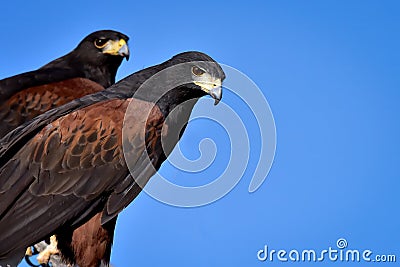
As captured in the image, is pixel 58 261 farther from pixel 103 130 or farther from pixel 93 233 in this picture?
pixel 103 130

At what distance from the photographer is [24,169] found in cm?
784

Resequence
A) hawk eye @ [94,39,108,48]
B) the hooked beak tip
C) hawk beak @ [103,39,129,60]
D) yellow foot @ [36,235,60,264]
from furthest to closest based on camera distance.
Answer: hawk eye @ [94,39,108,48] < hawk beak @ [103,39,129,60] < yellow foot @ [36,235,60,264] < the hooked beak tip

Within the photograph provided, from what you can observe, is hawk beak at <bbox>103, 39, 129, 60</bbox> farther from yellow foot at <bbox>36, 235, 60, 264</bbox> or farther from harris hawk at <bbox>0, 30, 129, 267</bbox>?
yellow foot at <bbox>36, 235, 60, 264</bbox>

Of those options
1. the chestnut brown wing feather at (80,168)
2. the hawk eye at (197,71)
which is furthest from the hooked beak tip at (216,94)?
the chestnut brown wing feather at (80,168)

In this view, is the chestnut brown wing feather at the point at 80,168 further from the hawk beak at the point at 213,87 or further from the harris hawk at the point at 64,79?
the harris hawk at the point at 64,79

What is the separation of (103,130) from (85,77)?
3.89 m

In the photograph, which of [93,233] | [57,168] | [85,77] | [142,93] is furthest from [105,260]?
[85,77]

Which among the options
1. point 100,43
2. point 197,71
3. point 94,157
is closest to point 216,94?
point 197,71

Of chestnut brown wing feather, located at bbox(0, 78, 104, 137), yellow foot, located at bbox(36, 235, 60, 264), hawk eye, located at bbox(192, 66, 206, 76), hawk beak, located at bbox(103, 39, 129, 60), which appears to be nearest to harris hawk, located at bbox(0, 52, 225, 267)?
hawk eye, located at bbox(192, 66, 206, 76)

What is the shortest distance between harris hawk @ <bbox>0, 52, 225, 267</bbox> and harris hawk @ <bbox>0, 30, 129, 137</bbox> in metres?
2.77

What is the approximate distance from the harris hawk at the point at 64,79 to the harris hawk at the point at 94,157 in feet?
9.08

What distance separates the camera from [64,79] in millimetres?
11367

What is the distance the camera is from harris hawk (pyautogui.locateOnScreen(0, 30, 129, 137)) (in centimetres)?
1086

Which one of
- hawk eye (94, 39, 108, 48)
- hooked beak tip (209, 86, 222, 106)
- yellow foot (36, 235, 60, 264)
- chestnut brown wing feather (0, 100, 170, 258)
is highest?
hawk eye (94, 39, 108, 48)
